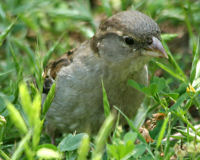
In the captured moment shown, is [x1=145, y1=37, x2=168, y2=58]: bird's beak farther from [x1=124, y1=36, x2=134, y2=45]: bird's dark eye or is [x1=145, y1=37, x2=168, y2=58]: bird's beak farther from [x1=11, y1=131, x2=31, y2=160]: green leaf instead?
[x1=11, y1=131, x2=31, y2=160]: green leaf

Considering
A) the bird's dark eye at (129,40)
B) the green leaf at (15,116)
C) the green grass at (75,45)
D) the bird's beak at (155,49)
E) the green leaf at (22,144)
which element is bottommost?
the green grass at (75,45)

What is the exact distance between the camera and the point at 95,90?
3.16 m

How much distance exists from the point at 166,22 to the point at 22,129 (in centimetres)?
356

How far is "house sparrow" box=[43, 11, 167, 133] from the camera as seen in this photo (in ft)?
9.86

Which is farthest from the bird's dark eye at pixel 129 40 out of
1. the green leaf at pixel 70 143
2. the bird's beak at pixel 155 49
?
the green leaf at pixel 70 143

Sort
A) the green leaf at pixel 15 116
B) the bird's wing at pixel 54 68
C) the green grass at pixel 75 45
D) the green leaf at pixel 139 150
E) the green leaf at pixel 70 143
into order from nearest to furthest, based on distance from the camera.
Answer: the green leaf at pixel 15 116 → the green leaf at pixel 139 150 → the green leaf at pixel 70 143 → the green grass at pixel 75 45 → the bird's wing at pixel 54 68

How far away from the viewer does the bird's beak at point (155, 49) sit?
2.96 meters

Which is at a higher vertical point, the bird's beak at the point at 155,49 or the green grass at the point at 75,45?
the bird's beak at the point at 155,49

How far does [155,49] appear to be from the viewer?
2.96 meters

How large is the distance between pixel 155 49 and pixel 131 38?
7.3 inches

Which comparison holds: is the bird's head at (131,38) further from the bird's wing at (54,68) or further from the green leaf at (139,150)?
the green leaf at (139,150)

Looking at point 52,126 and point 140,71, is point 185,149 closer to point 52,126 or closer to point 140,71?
point 140,71

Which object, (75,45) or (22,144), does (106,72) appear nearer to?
(22,144)

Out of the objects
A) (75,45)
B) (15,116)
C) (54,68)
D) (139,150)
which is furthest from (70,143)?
(75,45)
